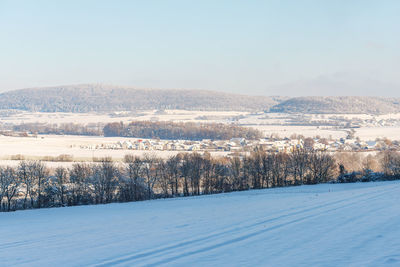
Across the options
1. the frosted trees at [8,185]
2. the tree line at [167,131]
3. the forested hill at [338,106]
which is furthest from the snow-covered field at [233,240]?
the forested hill at [338,106]

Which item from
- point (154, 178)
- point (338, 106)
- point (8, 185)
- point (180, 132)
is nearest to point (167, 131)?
point (180, 132)

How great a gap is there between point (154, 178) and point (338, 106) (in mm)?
131629

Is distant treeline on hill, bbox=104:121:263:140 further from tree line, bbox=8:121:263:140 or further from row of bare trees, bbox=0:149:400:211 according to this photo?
row of bare trees, bbox=0:149:400:211

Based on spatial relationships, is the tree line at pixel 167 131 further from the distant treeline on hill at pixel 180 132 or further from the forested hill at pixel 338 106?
the forested hill at pixel 338 106

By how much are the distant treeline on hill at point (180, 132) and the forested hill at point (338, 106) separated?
65.8 metres

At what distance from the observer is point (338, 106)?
495ft

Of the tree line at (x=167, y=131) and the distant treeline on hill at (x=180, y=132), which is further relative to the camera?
the tree line at (x=167, y=131)

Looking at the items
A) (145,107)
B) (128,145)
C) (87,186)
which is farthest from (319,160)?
(145,107)

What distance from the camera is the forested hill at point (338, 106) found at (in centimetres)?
14512

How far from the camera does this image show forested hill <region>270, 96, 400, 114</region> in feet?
476

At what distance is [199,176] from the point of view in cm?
3594

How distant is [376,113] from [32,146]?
12066 centimetres

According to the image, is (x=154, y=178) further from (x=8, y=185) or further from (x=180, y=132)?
(x=180, y=132)

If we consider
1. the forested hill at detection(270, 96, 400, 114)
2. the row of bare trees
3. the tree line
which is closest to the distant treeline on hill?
the tree line
